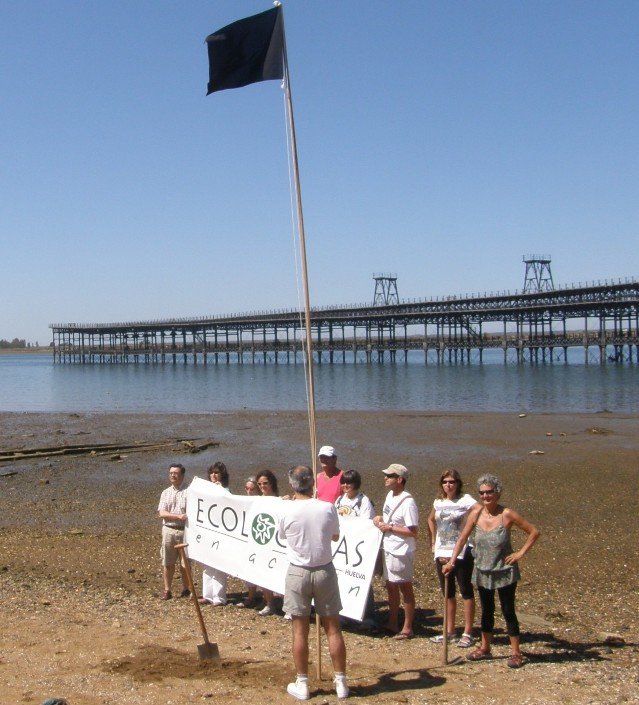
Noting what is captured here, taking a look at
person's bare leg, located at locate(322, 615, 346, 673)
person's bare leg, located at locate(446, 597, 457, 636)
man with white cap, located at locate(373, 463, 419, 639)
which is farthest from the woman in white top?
person's bare leg, located at locate(322, 615, 346, 673)

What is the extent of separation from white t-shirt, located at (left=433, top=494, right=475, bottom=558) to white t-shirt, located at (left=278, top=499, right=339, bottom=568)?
67.2 inches

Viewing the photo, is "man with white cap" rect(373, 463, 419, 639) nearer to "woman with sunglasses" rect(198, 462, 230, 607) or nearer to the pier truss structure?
"woman with sunglasses" rect(198, 462, 230, 607)

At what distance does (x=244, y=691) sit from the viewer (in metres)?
6.17

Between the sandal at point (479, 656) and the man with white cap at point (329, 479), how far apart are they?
6.59 ft

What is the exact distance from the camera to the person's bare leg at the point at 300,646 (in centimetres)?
600

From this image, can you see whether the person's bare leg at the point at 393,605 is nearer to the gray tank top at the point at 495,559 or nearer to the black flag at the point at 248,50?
the gray tank top at the point at 495,559

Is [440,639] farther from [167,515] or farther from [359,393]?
[359,393]

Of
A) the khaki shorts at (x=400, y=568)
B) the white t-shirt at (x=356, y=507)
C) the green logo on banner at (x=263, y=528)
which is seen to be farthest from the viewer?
the green logo on banner at (x=263, y=528)

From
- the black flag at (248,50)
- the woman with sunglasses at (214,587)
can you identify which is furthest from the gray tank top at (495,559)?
the black flag at (248,50)

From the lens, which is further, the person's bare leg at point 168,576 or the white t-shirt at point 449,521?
the person's bare leg at point 168,576

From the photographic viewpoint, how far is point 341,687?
597cm

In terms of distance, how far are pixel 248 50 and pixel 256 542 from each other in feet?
16.3

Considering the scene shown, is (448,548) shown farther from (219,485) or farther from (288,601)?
(219,485)

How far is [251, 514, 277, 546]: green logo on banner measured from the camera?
8117 mm
